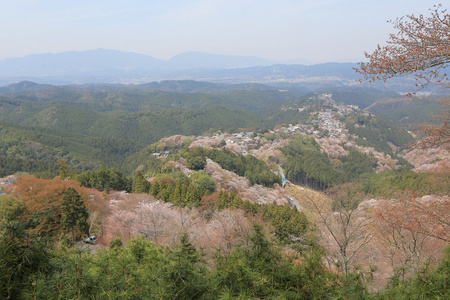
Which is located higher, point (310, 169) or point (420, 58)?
point (420, 58)

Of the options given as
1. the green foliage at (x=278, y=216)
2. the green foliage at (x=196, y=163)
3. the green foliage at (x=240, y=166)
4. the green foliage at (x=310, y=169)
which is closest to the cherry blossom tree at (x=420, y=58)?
the green foliage at (x=278, y=216)

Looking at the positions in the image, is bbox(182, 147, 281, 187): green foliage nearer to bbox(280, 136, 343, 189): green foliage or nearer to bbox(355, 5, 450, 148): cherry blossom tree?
bbox(280, 136, 343, 189): green foliage

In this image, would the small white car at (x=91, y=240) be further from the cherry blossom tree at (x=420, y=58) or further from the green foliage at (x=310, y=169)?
the green foliage at (x=310, y=169)

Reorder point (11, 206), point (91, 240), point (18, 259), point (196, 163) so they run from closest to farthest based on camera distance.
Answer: point (18, 259) → point (11, 206) → point (91, 240) → point (196, 163)

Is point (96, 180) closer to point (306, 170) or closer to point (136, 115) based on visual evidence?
point (306, 170)

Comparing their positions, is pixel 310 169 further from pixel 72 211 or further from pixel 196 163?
pixel 72 211

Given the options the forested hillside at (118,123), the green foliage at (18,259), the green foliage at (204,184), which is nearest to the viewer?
the green foliage at (18,259)

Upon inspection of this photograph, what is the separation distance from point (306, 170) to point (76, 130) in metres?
100

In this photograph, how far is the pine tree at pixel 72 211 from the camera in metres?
15.4

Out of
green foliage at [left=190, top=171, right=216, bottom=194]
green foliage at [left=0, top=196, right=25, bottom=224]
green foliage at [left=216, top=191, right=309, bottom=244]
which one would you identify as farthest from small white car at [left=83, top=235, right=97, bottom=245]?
green foliage at [left=190, top=171, right=216, bottom=194]

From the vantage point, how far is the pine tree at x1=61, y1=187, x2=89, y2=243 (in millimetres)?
15352

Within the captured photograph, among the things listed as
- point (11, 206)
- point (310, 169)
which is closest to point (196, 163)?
point (11, 206)

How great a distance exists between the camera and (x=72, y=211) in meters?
15.4

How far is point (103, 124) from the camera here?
107062 millimetres
